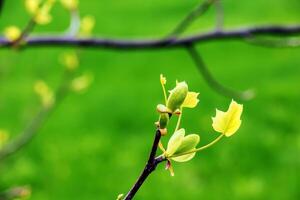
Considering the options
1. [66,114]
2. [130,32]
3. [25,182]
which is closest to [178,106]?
[25,182]

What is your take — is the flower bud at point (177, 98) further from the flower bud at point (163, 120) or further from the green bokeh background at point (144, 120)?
the green bokeh background at point (144, 120)

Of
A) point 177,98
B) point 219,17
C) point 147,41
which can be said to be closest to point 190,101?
point 177,98

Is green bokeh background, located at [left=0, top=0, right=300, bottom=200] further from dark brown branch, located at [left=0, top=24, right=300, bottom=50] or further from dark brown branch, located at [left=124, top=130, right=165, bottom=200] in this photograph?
dark brown branch, located at [left=124, top=130, right=165, bottom=200]

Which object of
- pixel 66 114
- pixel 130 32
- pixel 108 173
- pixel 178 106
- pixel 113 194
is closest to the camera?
pixel 178 106

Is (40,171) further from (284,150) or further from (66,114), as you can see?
(284,150)

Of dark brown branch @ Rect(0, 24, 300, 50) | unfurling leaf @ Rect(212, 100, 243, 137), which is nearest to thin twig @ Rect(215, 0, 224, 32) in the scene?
dark brown branch @ Rect(0, 24, 300, 50)
